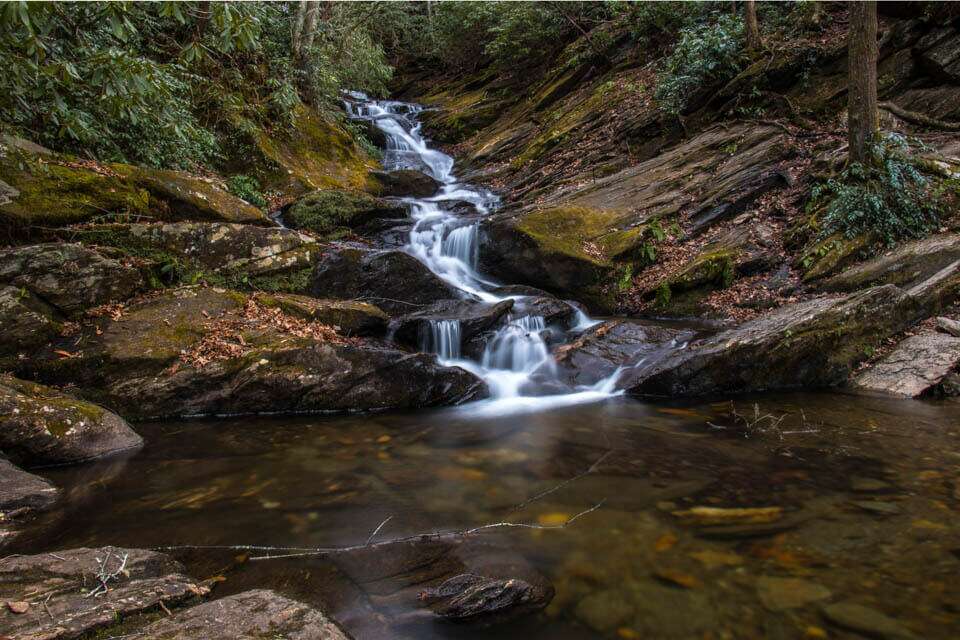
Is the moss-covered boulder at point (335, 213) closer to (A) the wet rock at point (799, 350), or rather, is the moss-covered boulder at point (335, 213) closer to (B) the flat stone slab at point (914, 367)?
(A) the wet rock at point (799, 350)

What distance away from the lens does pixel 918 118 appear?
33.3 feet

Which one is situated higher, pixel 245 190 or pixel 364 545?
pixel 245 190

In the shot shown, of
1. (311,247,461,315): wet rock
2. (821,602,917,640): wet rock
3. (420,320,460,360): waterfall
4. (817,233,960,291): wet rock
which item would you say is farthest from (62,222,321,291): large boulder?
(817,233,960,291): wet rock

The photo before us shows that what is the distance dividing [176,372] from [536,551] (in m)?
5.30

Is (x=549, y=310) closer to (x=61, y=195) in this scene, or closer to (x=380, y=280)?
(x=380, y=280)

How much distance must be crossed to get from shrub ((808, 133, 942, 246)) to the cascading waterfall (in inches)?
184

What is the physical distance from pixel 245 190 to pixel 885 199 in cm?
1282

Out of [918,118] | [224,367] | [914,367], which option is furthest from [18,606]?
[918,118]

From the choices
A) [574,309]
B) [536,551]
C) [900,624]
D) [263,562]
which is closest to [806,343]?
[574,309]

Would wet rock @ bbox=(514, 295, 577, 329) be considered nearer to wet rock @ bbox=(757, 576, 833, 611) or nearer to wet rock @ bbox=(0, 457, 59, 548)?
wet rock @ bbox=(757, 576, 833, 611)

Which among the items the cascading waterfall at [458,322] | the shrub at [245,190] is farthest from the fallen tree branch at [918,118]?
the shrub at [245,190]

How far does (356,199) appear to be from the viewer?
1233cm

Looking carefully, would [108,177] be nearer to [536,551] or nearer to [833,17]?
[536,551]

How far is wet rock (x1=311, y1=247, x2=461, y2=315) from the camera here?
364 inches
